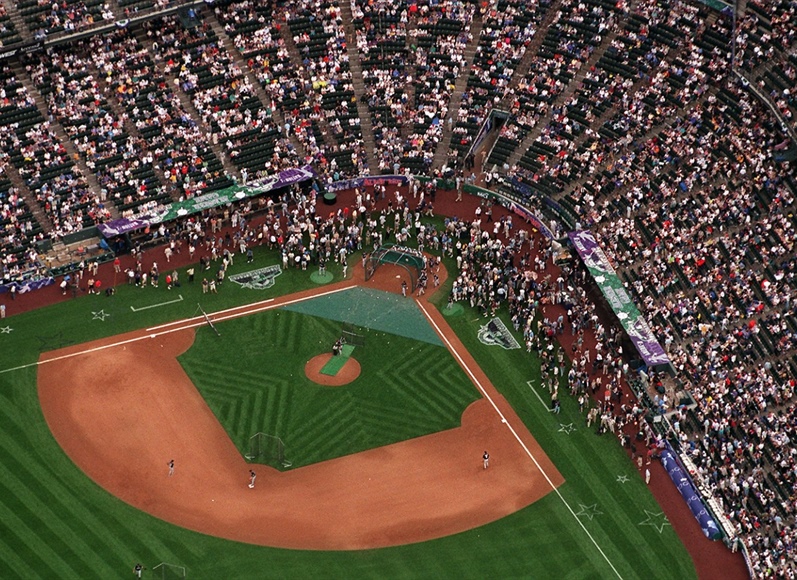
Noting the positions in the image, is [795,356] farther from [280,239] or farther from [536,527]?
[280,239]

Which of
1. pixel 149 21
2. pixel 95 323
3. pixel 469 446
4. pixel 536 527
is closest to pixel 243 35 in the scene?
pixel 149 21

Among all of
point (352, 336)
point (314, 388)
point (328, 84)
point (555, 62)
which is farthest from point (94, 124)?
point (555, 62)

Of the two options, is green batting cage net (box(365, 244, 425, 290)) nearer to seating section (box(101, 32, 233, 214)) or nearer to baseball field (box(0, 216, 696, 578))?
baseball field (box(0, 216, 696, 578))

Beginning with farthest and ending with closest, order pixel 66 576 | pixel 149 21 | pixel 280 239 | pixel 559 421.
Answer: pixel 149 21 → pixel 280 239 → pixel 559 421 → pixel 66 576

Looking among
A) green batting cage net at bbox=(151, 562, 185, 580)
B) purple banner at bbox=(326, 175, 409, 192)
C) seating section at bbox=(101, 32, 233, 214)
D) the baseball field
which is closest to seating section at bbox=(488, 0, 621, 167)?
purple banner at bbox=(326, 175, 409, 192)

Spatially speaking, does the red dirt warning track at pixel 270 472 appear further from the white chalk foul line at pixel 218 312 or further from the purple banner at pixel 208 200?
the purple banner at pixel 208 200

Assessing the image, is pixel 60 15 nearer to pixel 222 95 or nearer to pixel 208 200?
pixel 222 95
